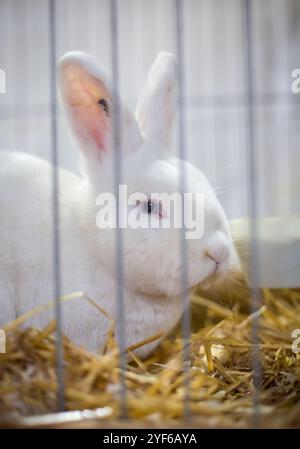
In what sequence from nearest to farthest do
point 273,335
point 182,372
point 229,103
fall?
point 182,372 < point 273,335 < point 229,103

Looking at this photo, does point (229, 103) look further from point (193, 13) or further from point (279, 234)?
point (279, 234)

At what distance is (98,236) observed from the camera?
157 cm

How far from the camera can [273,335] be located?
178 cm

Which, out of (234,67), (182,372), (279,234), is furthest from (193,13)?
(182,372)

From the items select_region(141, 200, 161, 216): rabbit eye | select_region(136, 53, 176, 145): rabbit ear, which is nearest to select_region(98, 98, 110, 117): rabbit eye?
select_region(136, 53, 176, 145): rabbit ear

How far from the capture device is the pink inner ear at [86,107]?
1.48m

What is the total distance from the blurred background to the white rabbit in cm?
64

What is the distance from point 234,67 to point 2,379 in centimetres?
198
